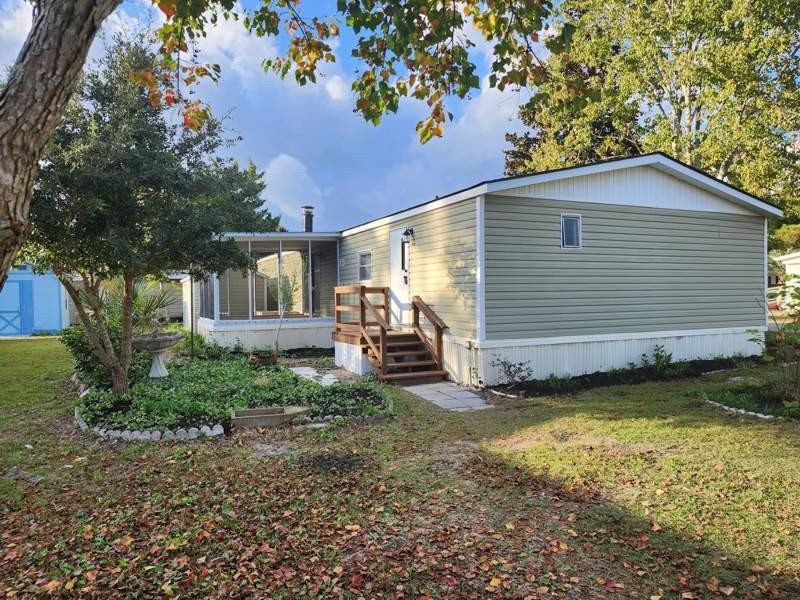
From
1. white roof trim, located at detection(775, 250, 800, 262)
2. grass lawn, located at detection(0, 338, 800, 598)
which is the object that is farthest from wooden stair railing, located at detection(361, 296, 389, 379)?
white roof trim, located at detection(775, 250, 800, 262)

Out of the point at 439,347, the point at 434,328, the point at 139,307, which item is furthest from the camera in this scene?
the point at 139,307

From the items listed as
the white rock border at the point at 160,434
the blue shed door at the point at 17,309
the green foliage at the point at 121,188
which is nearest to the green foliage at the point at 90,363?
the green foliage at the point at 121,188

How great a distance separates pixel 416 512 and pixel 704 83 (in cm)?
1635

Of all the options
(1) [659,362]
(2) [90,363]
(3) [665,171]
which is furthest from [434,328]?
(2) [90,363]

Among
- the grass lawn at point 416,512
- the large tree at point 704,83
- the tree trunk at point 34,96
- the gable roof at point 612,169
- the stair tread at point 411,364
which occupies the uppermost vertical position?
the large tree at point 704,83

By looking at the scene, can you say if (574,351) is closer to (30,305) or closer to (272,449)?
(272,449)

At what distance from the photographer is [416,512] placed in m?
3.65

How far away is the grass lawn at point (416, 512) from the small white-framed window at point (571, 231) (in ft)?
12.8

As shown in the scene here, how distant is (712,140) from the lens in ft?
48.9

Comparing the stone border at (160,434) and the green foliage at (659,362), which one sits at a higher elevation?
the green foliage at (659,362)

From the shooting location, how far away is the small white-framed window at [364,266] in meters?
12.6

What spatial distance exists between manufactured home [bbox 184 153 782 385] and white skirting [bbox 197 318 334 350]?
223cm

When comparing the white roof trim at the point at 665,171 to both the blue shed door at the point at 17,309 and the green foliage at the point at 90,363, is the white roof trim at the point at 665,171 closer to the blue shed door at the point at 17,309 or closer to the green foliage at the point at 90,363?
the green foliage at the point at 90,363

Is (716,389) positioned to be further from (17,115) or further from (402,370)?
(17,115)
